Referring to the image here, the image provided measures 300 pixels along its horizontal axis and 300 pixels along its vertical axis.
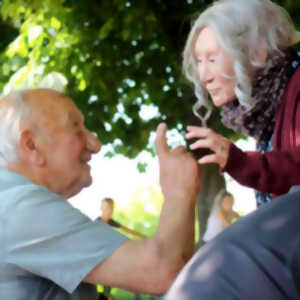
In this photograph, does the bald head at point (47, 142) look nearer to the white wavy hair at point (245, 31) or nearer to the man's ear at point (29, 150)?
the man's ear at point (29, 150)

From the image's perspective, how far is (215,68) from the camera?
1.86m

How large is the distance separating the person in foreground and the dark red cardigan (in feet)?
3.02

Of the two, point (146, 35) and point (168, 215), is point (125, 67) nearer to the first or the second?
point (146, 35)

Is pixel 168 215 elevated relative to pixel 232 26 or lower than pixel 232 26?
lower

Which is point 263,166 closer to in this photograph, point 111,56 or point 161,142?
point 161,142

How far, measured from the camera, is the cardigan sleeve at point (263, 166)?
1583mm

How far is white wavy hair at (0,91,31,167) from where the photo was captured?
5.32ft

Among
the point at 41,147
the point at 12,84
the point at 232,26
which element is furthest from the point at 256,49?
the point at 12,84

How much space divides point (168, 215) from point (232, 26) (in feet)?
2.59

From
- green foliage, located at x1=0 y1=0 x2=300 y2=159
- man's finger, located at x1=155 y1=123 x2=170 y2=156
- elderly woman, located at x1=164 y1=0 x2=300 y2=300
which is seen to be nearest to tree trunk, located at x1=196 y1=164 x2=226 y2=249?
green foliage, located at x1=0 y1=0 x2=300 y2=159

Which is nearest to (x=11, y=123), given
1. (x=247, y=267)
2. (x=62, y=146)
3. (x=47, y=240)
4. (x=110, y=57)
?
(x=62, y=146)

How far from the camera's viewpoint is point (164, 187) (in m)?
1.40

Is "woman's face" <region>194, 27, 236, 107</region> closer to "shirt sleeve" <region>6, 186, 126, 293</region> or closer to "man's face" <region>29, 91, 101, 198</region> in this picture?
"man's face" <region>29, 91, 101, 198</region>

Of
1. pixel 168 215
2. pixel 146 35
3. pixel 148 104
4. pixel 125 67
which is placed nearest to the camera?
pixel 168 215
